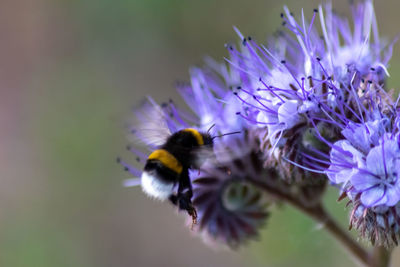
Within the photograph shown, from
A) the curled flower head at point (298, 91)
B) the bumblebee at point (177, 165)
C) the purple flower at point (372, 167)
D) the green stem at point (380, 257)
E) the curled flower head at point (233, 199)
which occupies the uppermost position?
the bumblebee at point (177, 165)

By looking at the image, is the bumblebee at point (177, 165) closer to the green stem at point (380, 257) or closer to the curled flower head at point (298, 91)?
the curled flower head at point (298, 91)

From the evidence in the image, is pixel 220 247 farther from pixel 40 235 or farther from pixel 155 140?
pixel 40 235

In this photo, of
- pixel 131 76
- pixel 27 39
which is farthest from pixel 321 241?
pixel 27 39

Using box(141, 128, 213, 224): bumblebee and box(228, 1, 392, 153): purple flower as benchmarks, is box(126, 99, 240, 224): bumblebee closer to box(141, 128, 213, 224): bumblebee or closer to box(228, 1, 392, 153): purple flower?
box(141, 128, 213, 224): bumblebee

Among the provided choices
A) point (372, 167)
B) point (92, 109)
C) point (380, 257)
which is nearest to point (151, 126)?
point (372, 167)

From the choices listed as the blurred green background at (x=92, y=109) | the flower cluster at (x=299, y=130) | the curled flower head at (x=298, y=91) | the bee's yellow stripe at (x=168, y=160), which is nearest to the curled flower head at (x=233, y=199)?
the flower cluster at (x=299, y=130)

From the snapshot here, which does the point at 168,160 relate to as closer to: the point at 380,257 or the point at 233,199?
the point at 233,199

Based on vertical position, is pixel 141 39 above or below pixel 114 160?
above
